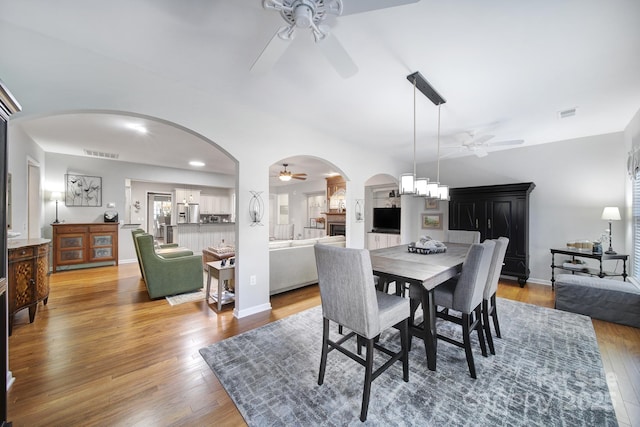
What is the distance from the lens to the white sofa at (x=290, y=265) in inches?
146

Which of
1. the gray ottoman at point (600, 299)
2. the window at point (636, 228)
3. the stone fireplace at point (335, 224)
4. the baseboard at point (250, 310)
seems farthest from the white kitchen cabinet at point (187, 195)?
the window at point (636, 228)

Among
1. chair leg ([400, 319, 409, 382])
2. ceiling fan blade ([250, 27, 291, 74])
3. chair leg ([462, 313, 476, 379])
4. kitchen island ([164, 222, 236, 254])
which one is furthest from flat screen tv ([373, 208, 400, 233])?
ceiling fan blade ([250, 27, 291, 74])

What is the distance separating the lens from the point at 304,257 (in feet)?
13.3

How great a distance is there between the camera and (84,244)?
550cm

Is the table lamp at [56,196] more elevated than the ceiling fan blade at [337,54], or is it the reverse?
the ceiling fan blade at [337,54]

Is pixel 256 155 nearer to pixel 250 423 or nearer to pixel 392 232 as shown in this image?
pixel 250 423

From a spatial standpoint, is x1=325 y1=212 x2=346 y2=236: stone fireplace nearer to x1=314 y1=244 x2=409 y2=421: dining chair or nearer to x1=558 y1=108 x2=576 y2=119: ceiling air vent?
x1=558 y1=108 x2=576 y2=119: ceiling air vent

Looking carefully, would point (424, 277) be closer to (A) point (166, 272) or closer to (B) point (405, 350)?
(B) point (405, 350)

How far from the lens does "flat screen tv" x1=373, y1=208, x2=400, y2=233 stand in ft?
23.1

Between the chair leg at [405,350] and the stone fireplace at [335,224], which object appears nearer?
the chair leg at [405,350]

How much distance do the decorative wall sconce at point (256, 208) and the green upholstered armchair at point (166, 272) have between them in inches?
63.1

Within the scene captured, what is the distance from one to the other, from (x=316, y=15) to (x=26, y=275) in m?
3.84

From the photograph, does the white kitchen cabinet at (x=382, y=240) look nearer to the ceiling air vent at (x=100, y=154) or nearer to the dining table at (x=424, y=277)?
the dining table at (x=424, y=277)

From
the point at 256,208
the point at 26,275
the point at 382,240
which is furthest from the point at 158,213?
the point at 382,240
